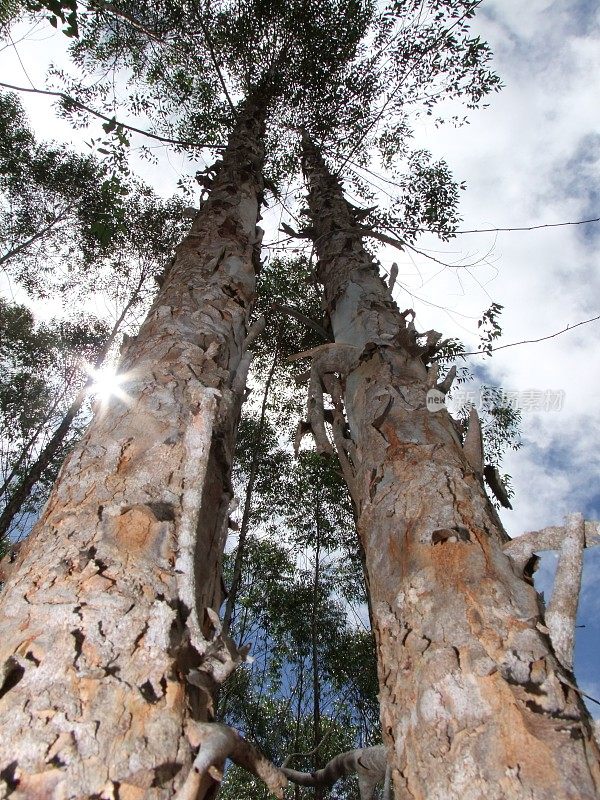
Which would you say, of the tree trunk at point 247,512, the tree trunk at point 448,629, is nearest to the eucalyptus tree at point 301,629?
the tree trunk at point 247,512

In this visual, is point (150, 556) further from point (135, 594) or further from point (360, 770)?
point (360, 770)

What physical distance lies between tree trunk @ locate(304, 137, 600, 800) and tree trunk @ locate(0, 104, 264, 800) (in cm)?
53

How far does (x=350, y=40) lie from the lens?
24.5 feet

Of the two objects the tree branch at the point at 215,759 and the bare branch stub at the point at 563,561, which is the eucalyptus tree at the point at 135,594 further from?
the bare branch stub at the point at 563,561

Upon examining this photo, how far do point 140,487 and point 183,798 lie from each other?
63 centimetres

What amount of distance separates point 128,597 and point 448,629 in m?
0.80

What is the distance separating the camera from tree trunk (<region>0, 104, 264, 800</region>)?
72 centimetres

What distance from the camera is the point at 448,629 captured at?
128 cm

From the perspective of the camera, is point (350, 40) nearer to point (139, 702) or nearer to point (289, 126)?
point (289, 126)

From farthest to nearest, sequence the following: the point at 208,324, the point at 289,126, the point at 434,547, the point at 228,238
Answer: the point at 289,126, the point at 228,238, the point at 208,324, the point at 434,547

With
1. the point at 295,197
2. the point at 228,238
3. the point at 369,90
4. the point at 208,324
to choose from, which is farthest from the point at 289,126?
Answer: the point at 208,324

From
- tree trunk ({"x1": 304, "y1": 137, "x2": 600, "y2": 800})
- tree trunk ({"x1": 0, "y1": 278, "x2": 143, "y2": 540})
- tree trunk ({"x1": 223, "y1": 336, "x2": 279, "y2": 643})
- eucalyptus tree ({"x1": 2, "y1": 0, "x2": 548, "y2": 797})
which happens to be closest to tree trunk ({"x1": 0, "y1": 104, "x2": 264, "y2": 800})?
eucalyptus tree ({"x1": 2, "y1": 0, "x2": 548, "y2": 797})

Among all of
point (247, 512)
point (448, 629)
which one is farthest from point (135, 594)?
point (247, 512)

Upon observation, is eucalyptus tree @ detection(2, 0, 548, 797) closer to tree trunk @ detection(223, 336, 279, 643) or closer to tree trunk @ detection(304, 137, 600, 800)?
tree trunk @ detection(304, 137, 600, 800)
